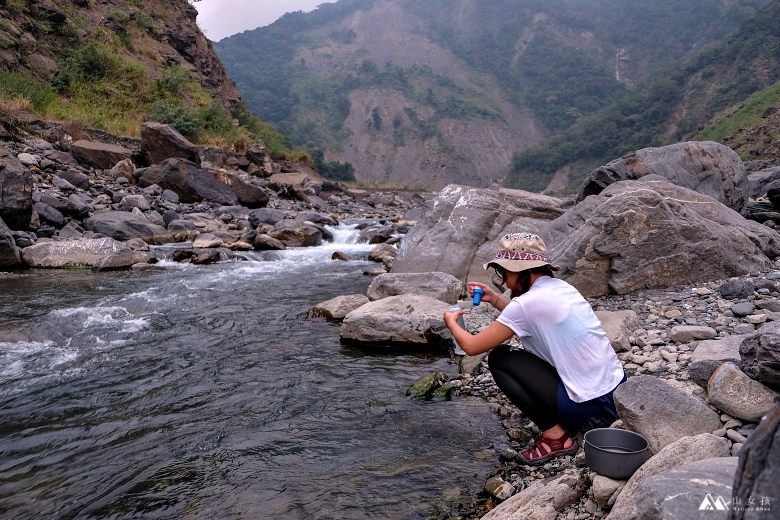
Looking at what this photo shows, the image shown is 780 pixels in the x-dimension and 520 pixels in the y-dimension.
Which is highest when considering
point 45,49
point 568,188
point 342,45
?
point 342,45

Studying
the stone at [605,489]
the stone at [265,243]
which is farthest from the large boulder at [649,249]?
the stone at [265,243]

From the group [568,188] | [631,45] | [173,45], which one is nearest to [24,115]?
[173,45]

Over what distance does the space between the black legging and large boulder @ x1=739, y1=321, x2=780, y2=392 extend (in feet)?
3.11

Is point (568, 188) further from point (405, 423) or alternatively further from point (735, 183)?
point (405, 423)

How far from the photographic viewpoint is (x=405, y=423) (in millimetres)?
4039

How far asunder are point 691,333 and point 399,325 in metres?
2.93

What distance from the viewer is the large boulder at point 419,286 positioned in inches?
281

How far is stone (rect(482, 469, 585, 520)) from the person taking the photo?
2475 mm

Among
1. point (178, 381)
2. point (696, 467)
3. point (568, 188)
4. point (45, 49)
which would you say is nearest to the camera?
point (696, 467)

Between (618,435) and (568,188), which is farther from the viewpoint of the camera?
(568,188)

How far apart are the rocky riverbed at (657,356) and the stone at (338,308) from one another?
1.79 m

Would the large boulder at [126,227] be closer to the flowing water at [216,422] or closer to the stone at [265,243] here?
the stone at [265,243]

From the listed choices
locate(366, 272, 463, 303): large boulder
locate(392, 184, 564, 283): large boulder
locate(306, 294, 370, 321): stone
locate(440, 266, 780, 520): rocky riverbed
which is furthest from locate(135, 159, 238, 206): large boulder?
locate(440, 266, 780, 520): rocky riverbed

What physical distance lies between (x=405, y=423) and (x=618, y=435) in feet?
5.89
